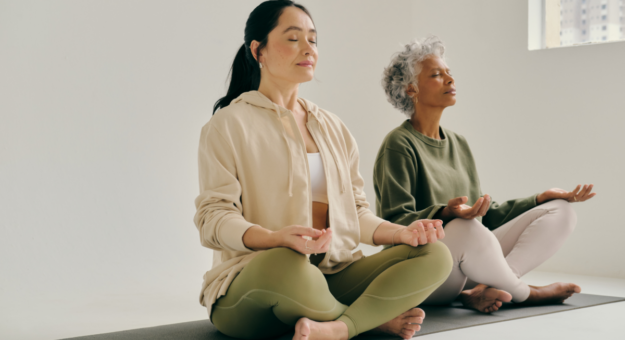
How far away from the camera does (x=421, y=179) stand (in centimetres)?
247

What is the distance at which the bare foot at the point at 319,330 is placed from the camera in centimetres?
147

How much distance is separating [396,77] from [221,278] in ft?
4.58

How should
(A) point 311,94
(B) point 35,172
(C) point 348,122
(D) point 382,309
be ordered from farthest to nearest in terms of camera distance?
(C) point 348,122 < (A) point 311,94 < (B) point 35,172 < (D) point 382,309

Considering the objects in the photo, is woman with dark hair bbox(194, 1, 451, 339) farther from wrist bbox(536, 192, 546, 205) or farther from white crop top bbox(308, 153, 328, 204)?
wrist bbox(536, 192, 546, 205)

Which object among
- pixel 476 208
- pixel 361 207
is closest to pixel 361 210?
pixel 361 207

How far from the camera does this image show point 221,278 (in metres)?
1.68

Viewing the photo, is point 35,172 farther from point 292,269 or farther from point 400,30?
point 400,30

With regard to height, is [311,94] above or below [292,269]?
above

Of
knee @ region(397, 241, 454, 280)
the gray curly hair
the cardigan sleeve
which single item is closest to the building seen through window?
the gray curly hair

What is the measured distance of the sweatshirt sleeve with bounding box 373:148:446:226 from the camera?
2.31 m

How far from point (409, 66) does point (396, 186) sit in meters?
0.60

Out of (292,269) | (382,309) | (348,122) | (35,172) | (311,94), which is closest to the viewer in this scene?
(292,269)

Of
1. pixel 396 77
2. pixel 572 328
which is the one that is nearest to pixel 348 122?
pixel 396 77

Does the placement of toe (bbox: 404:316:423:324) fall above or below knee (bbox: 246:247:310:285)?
below
